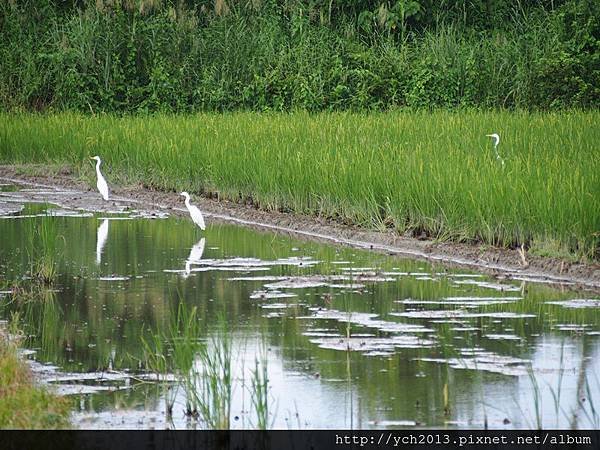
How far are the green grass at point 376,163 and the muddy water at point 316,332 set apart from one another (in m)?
0.68

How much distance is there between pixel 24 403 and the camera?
5117mm

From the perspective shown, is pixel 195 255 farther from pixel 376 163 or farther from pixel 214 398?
pixel 214 398

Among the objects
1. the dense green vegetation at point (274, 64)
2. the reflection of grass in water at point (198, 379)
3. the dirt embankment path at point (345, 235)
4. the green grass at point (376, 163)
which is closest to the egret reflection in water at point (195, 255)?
the dirt embankment path at point (345, 235)

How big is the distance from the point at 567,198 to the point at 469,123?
6.52 m

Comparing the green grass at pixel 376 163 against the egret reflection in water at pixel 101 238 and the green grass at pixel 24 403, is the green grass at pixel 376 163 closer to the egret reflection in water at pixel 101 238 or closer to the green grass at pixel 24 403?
the egret reflection in water at pixel 101 238

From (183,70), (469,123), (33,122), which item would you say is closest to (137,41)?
(183,70)

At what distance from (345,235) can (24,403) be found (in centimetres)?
570

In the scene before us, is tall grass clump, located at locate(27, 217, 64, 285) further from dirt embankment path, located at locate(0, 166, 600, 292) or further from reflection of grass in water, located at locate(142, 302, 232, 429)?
reflection of grass in water, located at locate(142, 302, 232, 429)

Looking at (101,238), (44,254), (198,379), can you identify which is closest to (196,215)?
(101,238)

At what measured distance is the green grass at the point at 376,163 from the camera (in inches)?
364

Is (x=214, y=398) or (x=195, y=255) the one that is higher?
(x=214, y=398)

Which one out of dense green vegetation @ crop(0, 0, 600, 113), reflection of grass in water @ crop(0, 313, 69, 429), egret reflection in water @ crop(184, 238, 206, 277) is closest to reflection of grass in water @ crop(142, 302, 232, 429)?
reflection of grass in water @ crop(0, 313, 69, 429)

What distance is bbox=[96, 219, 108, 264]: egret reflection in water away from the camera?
982 centimetres

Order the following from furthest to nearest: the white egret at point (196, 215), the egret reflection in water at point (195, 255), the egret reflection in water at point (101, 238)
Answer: the white egret at point (196, 215)
the egret reflection in water at point (101, 238)
the egret reflection in water at point (195, 255)
